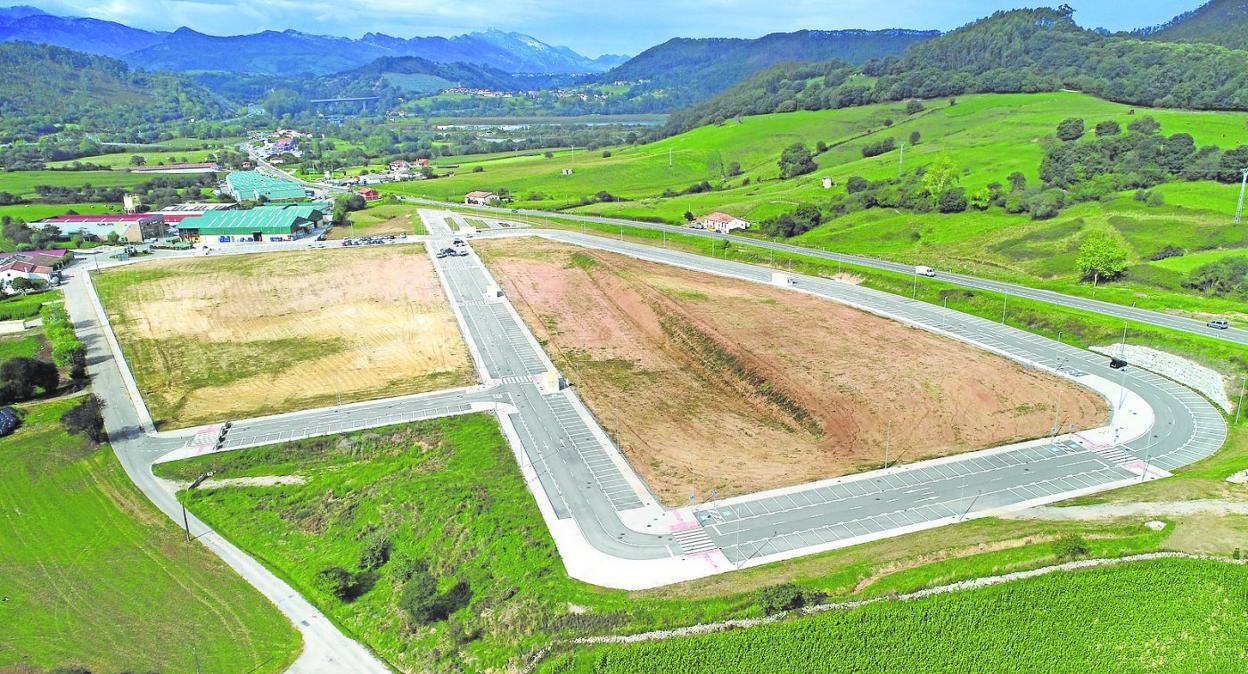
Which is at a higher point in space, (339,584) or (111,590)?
(339,584)

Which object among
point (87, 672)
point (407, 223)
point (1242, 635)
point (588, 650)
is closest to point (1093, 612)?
point (1242, 635)

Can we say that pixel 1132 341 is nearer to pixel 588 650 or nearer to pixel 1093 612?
pixel 1093 612

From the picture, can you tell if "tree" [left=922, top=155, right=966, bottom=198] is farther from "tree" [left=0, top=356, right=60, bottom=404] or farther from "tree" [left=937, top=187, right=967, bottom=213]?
"tree" [left=0, top=356, right=60, bottom=404]

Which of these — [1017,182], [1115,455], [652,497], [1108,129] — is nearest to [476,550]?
[652,497]

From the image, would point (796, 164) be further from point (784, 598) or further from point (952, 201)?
point (784, 598)

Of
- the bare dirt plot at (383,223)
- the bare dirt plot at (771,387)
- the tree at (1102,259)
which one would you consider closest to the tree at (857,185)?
the tree at (1102,259)

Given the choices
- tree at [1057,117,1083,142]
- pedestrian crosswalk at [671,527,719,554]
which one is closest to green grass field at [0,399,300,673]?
pedestrian crosswalk at [671,527,719,554]

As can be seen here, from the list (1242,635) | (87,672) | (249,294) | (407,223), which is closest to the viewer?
(87,672)
